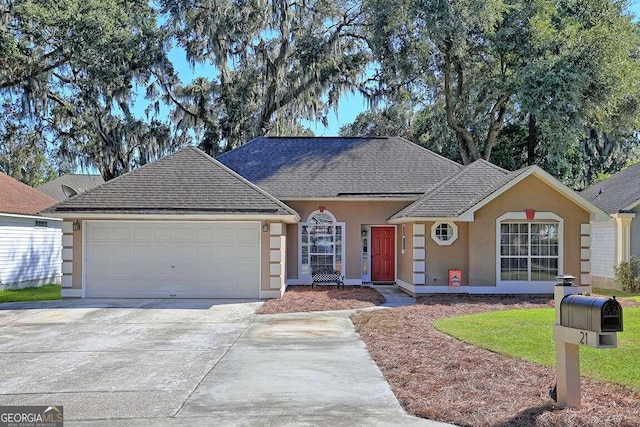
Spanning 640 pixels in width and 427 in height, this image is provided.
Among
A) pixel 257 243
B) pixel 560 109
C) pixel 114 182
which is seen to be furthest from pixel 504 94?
pixel 114 182

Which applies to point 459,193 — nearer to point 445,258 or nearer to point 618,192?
point 445,258

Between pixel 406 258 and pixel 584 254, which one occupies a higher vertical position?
pixel 584 254

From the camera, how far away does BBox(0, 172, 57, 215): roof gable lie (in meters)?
20.0

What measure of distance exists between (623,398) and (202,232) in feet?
→ 39.4

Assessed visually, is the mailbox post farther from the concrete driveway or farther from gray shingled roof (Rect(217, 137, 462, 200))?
gray shingled roof (Rect(217, 137, 462, 200))

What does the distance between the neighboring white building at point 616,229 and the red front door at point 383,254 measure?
766 cm

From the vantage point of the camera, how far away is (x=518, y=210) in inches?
628

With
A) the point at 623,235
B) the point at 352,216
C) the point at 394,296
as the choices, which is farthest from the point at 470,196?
the point at 623,235

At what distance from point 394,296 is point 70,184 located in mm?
31089

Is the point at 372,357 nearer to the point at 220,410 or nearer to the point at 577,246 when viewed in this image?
the point at 220,410

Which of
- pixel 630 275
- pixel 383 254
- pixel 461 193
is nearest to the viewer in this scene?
pixel 461 193

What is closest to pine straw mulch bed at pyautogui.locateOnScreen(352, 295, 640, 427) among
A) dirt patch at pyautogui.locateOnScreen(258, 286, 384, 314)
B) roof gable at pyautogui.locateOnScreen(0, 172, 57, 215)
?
dirt patch at pyautogui.locateOnScreen(258, 286, 384, 314)

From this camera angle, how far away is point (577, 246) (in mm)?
16141

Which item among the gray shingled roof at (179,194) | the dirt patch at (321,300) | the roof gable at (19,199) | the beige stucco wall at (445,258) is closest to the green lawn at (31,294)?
the roof gable at (19,199)
